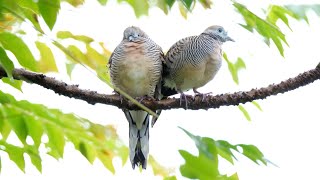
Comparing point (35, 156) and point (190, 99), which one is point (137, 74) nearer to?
point (190, 99)

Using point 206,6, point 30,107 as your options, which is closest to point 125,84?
point 30,107

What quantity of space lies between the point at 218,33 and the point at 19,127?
267cm

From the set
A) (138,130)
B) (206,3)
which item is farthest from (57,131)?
(138,130)

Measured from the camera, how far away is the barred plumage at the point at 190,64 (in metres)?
4.03

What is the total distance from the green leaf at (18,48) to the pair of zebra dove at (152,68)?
192cm

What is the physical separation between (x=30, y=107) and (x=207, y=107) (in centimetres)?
94

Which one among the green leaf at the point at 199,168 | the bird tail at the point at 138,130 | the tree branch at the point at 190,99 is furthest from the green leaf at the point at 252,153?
the bird tail at the point at 138,130

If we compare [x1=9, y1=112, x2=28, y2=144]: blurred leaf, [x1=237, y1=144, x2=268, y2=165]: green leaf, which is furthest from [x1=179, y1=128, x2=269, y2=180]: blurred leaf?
[x1=9, y1=112, x2=28, y2=144]: blurred leaf

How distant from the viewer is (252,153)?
1434mm

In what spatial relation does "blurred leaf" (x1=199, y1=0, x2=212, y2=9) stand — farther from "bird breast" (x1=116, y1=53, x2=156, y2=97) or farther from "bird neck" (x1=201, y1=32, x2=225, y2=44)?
"bird neck" (x1=201, y1=32, x2=225, y2=44)

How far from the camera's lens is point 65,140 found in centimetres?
245

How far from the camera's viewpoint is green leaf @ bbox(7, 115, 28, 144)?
7.55 feet

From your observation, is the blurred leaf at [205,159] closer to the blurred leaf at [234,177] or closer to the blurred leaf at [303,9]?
the blurred leaf at [234,177]

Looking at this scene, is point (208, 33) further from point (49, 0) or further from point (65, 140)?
point (49, 0)
